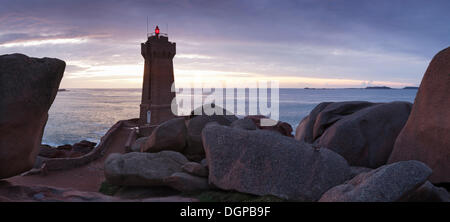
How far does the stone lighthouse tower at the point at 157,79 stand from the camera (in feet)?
92.7

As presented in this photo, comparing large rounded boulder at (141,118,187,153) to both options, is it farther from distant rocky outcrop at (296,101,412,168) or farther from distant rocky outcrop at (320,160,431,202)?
distant rocky outcrop at (320,160,431,202)

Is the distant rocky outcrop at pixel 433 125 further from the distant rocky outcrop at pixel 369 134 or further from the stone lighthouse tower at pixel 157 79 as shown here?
the stone lighthouse tower at pixel 157 79

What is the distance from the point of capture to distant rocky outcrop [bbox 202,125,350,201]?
6.71m

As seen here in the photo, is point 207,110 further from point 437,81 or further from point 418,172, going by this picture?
point 418,172

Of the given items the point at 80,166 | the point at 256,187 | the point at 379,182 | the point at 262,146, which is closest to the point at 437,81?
the point at 379,182

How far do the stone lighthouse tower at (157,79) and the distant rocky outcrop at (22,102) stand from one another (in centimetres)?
2170

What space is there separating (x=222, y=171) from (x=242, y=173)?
59 centimetres

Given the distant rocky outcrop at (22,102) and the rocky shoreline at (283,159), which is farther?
the distant rocky outcrop at (22,102)

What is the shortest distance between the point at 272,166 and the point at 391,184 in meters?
2.84

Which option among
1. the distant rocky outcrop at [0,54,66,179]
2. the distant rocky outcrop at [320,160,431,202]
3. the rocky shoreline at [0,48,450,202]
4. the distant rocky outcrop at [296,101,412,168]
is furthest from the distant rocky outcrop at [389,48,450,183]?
the distant rocky outcrop at [0,54,66,179]

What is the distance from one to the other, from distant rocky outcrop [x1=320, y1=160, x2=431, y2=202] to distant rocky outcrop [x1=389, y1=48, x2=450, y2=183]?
242cm

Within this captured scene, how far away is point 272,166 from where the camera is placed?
7.02 meters

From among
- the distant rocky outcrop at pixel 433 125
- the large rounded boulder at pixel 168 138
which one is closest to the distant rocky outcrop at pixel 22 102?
the large rounded boulder at pixel 168 138
